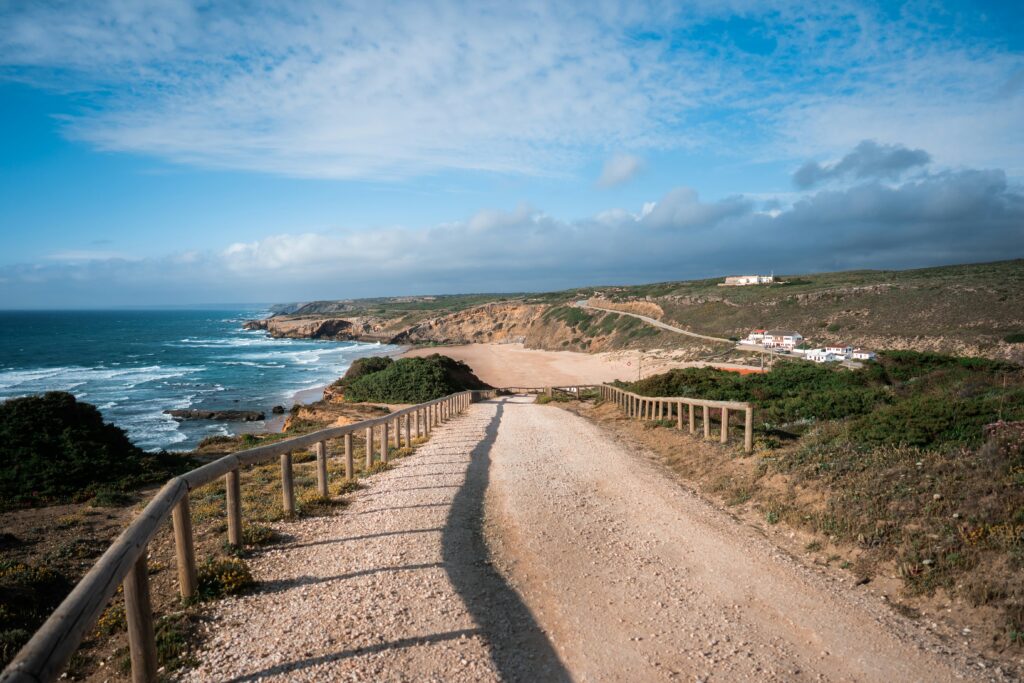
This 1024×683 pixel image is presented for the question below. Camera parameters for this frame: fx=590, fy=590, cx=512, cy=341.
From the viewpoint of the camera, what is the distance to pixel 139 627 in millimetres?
3611

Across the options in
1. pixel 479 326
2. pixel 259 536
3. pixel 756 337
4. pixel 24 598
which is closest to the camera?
pixel 24 598

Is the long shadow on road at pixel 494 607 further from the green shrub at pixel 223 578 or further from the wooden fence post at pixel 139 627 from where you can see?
the wooden fence post at pixel 139 627

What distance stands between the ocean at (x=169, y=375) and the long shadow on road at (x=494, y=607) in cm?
2423

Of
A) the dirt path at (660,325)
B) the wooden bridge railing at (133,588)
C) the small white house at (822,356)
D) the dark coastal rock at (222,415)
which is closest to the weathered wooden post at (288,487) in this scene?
the wooden bridge railing at (133,588)

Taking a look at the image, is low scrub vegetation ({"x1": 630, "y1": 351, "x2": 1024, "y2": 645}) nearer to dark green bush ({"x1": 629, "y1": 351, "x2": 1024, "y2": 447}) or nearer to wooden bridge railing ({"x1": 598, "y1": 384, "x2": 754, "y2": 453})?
dark green bush ({"x1": 629, "y1": 351, "x2": 1024, "y2": 447})

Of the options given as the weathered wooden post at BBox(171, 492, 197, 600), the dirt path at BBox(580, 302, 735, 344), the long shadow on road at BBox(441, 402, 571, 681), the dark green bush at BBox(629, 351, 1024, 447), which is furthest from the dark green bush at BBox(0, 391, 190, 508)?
the dirt path at BBox(580, 302, 735, 344)

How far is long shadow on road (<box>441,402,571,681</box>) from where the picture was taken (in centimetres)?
417

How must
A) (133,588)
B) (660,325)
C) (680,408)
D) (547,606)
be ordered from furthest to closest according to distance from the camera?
1. (660,325)
2. (680,408)
3. (547,606)
4. (133,588)

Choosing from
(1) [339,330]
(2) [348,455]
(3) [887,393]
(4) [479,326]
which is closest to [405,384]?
(2) [348,455]

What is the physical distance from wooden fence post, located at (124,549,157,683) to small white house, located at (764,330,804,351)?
4471cm

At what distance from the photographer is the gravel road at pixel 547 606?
4.16 metres

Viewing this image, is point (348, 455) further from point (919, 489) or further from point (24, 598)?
point (919, 489)

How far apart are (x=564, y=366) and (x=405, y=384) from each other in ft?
92.0

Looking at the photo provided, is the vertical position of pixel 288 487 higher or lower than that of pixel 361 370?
higher
